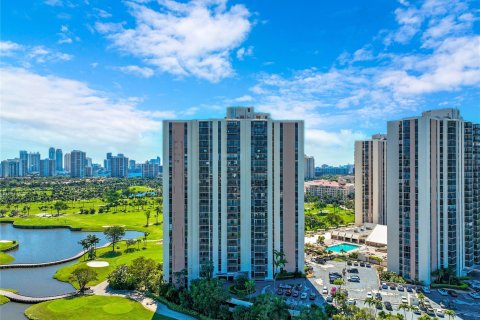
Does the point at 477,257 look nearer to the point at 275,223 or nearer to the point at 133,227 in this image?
the point at 275,223

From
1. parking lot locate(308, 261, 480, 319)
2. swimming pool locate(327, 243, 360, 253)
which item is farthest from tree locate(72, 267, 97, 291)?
swimming pool locate(327, 243, 360, 253)

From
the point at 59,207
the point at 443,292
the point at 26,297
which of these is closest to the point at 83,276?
the point at 26,297

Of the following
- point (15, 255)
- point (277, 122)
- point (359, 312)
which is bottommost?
point (15, 255)

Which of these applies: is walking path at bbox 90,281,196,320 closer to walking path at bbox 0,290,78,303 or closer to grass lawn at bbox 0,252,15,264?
walking path at bbox 0,290,78,303

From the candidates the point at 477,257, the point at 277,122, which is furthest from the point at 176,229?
the point at 477,257

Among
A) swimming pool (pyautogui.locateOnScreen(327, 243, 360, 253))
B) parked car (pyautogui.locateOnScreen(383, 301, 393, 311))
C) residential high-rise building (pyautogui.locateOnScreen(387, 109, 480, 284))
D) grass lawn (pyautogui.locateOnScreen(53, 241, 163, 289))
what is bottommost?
grass lawn (pyautogui.locateOnScreen(53, 241, 163, 289))

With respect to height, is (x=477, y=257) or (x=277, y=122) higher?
(x=277, y=122)
